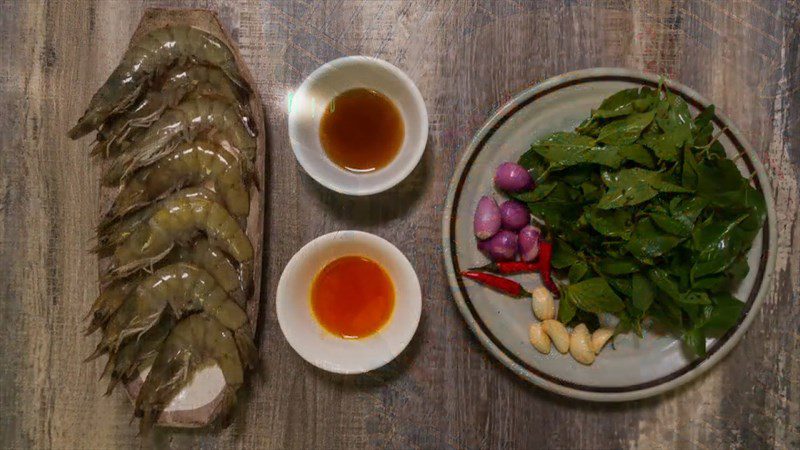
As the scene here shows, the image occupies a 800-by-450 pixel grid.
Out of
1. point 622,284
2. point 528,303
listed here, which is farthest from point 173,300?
point 622,284

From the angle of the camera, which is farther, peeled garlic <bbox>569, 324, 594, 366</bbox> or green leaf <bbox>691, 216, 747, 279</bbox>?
peeled garlic <bbox>569, 324, 594, 366</bbox>

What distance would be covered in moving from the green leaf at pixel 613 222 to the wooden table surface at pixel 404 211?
1.47 feet

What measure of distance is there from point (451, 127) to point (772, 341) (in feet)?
3.76

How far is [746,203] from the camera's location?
143cm

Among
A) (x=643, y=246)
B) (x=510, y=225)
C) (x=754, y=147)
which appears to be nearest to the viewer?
(x=643, y=246)

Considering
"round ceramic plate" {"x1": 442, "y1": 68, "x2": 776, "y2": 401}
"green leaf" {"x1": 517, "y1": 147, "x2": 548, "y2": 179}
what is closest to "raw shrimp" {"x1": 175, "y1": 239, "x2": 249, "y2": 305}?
"round ceramic plate" {"x1": 442, "y1": 68, "x2": 776, "y2": 401}

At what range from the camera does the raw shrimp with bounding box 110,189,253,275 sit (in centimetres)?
148

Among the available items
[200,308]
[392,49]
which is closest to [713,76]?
[392,49]

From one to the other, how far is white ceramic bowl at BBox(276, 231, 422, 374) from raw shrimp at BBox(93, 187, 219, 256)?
0.31 metres

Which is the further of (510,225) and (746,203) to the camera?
(510,225)

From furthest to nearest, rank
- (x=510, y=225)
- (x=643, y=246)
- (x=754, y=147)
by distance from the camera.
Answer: (x=754, y=147) < (x=510, y=225) < (x=643, y=246)

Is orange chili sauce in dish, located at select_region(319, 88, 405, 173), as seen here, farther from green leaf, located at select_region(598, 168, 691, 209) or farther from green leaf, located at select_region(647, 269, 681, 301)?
green leaf, located at select_region(647, 269, 681, 301)

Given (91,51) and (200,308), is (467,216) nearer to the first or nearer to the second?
(200,308)

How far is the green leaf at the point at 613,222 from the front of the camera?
143 centimetres
